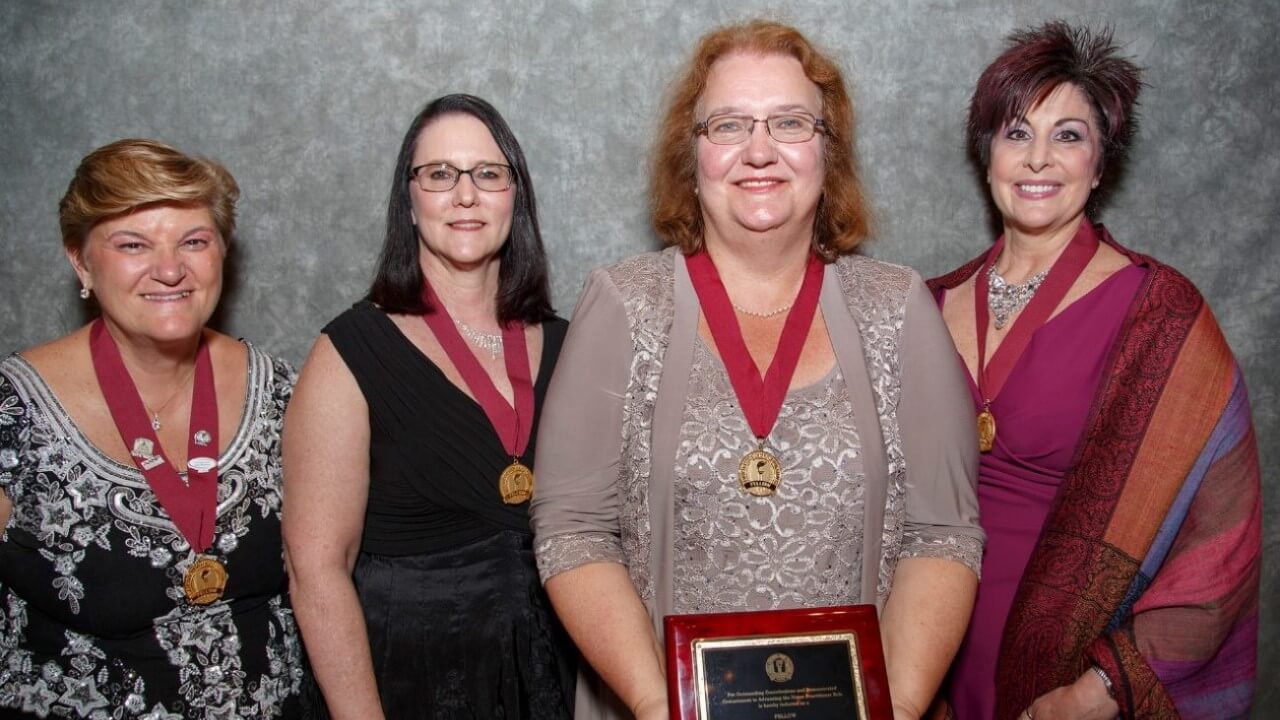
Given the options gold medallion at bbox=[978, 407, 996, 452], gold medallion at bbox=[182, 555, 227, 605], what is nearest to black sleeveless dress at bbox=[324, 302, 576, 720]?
gold medallion at bbox=[182, 555, 227, 605]

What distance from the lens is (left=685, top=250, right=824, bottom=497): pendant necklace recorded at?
1.83 metres

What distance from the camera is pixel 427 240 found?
2.31 m

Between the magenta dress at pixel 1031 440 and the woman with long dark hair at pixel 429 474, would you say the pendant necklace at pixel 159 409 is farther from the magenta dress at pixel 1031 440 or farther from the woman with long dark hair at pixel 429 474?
the magenta dress at pixel 1031 440

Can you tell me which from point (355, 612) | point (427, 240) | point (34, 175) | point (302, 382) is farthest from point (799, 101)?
point (34, 175)

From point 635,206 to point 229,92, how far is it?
3.85ft

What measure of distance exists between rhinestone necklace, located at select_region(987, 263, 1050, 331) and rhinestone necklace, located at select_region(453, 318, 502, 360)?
4.00 feet

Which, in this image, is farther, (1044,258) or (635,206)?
(635,206)

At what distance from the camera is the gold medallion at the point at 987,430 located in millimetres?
2330

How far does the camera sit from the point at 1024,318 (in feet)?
7.79

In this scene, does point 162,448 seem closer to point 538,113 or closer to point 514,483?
point 514,483

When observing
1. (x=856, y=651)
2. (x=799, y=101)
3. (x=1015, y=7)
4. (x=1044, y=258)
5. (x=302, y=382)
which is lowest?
(x=856, y=651)

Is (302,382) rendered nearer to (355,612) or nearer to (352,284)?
(355,612)

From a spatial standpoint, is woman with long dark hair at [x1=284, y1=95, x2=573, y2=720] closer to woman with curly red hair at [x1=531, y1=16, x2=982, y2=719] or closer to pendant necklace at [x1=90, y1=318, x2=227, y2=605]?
pendant necklace at [x1=90, y1=318, x2=227, y2=605]

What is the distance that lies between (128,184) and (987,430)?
199cm
